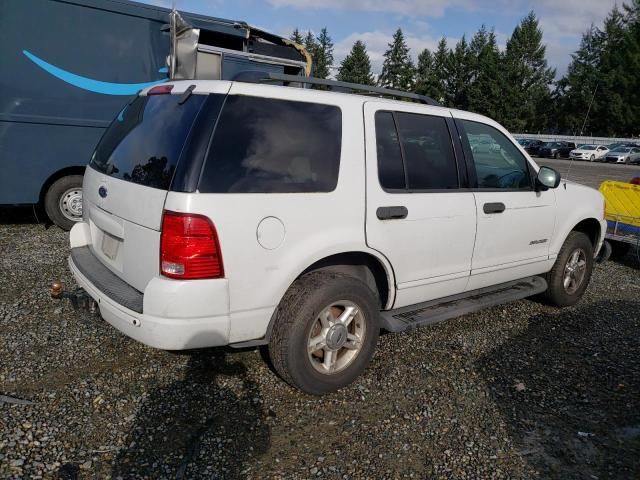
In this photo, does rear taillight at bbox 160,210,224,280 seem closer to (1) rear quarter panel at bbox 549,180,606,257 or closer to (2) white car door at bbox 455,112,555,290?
(2) white car door at bbox 455,112,555,290

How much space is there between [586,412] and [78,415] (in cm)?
319

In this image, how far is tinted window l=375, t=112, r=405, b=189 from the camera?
337 cm

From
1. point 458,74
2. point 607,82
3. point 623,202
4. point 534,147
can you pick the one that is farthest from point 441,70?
point 623,202

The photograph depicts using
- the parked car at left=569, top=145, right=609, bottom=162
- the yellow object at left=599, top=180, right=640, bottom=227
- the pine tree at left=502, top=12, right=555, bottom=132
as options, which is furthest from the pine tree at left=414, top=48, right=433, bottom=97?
the yellow object at left=599, top=180, right=640, bottom=227

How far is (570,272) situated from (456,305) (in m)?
1.84

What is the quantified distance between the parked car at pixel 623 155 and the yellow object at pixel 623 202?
110 feet

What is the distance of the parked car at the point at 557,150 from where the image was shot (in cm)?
4038

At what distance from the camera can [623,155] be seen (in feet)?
117

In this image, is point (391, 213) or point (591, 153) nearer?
point (391, 213)

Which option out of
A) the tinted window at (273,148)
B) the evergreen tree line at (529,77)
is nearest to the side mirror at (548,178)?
the tinted window at (273,148)

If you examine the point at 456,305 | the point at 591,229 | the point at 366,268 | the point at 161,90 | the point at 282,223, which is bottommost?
the point at 456,305

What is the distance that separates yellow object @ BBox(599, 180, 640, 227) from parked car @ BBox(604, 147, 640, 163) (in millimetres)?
33408

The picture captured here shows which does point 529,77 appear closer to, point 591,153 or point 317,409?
point 591,153

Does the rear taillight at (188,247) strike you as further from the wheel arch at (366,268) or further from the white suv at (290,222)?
the wheel arch at (366,268)
